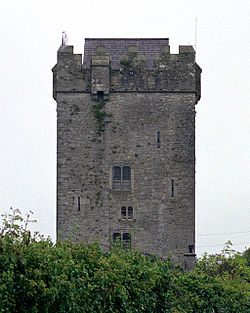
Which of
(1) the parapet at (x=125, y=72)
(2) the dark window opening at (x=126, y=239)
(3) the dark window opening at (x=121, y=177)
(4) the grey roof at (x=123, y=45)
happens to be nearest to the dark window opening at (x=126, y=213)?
(2) the dark window opening at (x=126, y=239)

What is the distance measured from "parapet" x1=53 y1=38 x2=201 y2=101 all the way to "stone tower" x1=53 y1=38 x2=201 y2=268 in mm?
51

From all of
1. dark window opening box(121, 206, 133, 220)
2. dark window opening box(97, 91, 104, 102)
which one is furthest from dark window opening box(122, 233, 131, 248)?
dark window opening box(97, 91, 104, 102)

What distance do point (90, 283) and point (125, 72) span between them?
73.7 ft

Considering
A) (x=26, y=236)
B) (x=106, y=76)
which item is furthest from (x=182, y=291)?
(x=106, y=76)

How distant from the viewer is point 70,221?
41438 mm

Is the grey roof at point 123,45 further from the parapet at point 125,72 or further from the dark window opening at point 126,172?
the dark window opening at point 126,172

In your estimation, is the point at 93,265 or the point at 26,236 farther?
the point at 93,265

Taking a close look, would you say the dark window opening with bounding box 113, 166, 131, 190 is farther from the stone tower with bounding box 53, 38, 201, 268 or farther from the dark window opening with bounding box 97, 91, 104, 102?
the dark window opening with bounding box 97, 91, 104, 102

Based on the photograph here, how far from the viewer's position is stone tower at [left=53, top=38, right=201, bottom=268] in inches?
1638

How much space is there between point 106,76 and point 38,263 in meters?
24.1

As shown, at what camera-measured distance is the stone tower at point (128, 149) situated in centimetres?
4159

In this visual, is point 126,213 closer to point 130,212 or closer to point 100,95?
point 130,212

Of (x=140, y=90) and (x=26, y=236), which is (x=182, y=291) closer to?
(x=26, y=236)

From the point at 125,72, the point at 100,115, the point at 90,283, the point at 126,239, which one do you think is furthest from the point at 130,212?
the point at 90,283
